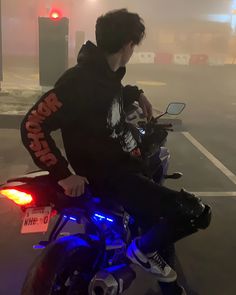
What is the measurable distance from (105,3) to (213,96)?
17772 mm

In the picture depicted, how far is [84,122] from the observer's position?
8.48ft

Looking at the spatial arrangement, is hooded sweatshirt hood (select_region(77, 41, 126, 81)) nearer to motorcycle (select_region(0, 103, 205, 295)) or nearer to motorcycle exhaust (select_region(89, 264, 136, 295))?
motorcycle (select_region(0, 103, 205, 295))

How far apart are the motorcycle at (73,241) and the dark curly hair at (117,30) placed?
2.91 ft

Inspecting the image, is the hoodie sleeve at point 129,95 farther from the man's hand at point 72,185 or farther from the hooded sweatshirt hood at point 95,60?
the man's hand at point 72,185

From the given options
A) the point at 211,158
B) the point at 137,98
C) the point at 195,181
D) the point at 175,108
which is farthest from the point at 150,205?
the point at 211,158

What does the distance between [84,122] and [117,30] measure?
1.95 feet

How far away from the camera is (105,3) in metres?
29.0

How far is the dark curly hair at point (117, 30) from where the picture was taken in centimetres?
263

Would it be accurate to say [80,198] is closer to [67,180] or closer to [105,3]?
[67,180]

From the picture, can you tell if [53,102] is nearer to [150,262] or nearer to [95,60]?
[95,60]

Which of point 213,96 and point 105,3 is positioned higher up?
point 105,3

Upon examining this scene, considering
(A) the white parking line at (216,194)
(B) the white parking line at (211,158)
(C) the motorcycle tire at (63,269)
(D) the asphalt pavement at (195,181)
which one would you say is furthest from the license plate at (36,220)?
(B) the white parking line at (211,158)

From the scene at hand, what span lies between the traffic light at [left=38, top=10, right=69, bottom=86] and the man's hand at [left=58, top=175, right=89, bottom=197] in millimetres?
8253

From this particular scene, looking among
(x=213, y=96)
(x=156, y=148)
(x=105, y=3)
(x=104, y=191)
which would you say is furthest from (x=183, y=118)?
(x=105, y=3)
